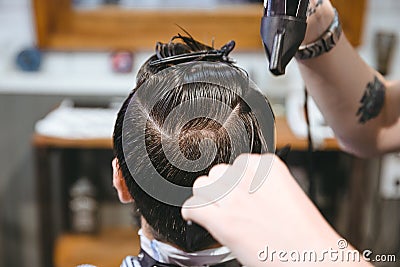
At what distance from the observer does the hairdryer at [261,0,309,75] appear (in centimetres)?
70

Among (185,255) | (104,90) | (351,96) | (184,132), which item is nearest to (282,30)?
(184,132)

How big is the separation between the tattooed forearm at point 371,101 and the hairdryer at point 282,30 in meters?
0.49

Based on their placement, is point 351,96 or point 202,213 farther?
point 351,96

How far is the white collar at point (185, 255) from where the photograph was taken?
2.68 feet

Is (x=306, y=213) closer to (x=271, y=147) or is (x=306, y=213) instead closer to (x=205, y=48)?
(x=271, y=147)

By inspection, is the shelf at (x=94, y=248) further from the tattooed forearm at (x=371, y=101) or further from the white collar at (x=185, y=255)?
the white collar at (x=185, y=255)

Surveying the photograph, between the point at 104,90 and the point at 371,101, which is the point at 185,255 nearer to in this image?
the point at 371,101

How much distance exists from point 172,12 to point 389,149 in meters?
1.60

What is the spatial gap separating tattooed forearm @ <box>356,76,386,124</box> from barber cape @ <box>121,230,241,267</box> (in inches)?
19.5

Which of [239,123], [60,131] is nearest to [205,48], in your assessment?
[239,123]

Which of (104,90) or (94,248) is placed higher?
(104,90)

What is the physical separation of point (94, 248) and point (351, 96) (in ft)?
5.34

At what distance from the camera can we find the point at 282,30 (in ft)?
2.32

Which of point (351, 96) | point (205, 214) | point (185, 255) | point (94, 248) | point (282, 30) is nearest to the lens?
point (205, 214)
